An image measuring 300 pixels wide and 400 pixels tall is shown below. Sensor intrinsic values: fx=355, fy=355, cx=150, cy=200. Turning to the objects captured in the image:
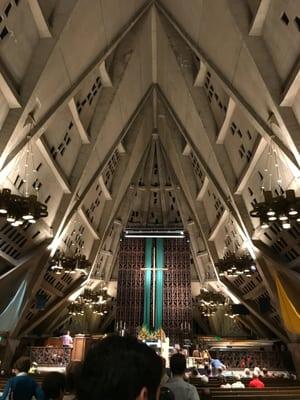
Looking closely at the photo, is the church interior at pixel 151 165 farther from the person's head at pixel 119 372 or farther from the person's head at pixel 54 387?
the person's head at pixel 119 372

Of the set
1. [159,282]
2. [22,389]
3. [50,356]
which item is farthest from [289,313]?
[159,282]

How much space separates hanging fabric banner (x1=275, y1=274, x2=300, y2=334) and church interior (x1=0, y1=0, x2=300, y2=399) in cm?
6

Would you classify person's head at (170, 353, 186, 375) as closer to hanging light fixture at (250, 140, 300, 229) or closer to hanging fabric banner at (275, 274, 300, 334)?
hanging light fixture at (250, 140, 300, 229)

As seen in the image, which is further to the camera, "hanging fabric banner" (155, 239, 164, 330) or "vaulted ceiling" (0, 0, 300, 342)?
"hanging fabric banner" (155, 239, 164, 330)

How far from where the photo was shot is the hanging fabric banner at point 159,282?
2484cm

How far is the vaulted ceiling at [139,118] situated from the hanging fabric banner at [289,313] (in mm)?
895

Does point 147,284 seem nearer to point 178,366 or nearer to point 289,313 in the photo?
point 289,313

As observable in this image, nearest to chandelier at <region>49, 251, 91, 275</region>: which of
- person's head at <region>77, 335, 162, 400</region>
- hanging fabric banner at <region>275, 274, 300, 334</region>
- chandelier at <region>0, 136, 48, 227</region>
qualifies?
chandelier at <region>0, 136, 48, 227</region>

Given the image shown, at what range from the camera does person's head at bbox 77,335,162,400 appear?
123 cm

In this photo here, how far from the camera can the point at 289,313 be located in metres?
13.1

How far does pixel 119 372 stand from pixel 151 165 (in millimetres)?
25121

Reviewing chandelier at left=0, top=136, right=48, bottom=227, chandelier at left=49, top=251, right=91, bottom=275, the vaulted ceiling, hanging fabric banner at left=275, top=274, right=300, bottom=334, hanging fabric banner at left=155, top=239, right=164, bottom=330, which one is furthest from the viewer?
hanging fabric banner at left=155, top=239, right=164, bottom=330

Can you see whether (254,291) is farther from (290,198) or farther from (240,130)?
(290,198)

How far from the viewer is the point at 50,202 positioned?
15.4 metres
